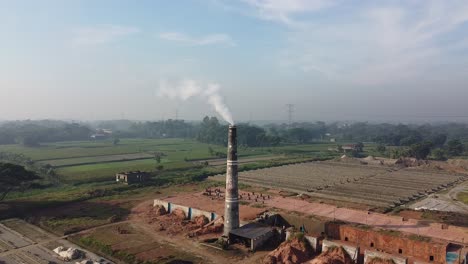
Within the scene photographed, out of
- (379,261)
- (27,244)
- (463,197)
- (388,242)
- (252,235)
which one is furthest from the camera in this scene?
(463,197)

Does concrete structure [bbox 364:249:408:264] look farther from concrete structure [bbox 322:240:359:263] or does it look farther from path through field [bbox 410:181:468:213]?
path through field [bbox 410:181:468:213]

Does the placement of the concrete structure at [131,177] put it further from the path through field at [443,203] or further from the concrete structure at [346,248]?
the path through field at [443,203]

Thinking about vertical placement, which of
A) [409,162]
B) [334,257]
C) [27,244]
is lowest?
[27,244]

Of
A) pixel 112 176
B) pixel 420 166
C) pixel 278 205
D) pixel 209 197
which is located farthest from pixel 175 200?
pixel 420 166

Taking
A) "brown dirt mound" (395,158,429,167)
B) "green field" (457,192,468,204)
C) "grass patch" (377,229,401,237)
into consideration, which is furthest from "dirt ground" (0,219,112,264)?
"brown dirt mound" (395,158,429,167)

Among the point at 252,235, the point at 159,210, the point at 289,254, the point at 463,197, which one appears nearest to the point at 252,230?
the point at 252,235

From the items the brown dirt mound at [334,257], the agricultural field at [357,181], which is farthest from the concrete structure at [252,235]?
the agricultural field at [357,181]

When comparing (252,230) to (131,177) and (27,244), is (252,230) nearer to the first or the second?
(27,244)
